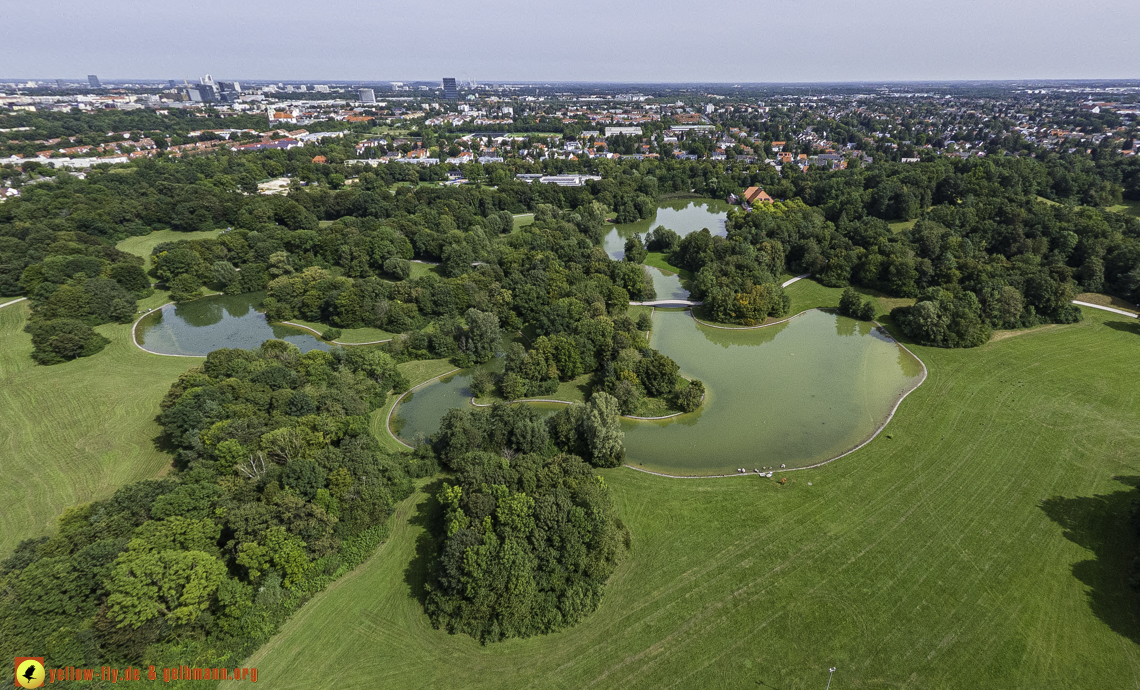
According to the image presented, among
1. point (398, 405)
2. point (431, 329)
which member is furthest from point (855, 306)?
point (398, 405)

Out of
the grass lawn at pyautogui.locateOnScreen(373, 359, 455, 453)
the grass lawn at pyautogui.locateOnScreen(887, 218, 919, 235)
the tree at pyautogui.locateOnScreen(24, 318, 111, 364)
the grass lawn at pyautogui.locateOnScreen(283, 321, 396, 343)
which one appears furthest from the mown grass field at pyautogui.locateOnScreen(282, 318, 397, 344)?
the grass lawn at pyautogui.locateOnScreen(887, 218, 919, 235)

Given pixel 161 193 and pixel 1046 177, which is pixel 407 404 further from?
pixel 1046 177

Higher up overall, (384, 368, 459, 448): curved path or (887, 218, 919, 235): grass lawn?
(887, 218, 919, 235): grass lawn

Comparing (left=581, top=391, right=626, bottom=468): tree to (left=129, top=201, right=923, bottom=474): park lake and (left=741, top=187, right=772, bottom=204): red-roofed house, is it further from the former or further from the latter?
(left=741, top=187, right=772, bottom=204): red-roofed house

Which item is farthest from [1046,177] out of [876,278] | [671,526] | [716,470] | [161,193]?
[161,193]

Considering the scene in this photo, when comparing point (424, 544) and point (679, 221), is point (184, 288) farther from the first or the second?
point (679, 221)

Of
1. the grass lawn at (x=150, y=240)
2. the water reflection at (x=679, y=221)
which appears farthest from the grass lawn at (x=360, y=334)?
the water reflection at (x=679, y=221)

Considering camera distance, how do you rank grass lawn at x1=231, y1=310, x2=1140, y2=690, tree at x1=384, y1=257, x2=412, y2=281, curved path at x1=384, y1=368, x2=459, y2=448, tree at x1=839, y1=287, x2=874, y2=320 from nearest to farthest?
grass lawn at x1=231, y1=310, x2=1140, y2=690
curved path at x1=384, y1=368, x2=459, y2=448
tree at x1=839, y1=287, x2=874, y2=320
tree at x1=384, y1=257, x2=412, y2=281

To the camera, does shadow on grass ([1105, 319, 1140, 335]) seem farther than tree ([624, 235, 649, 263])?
No
